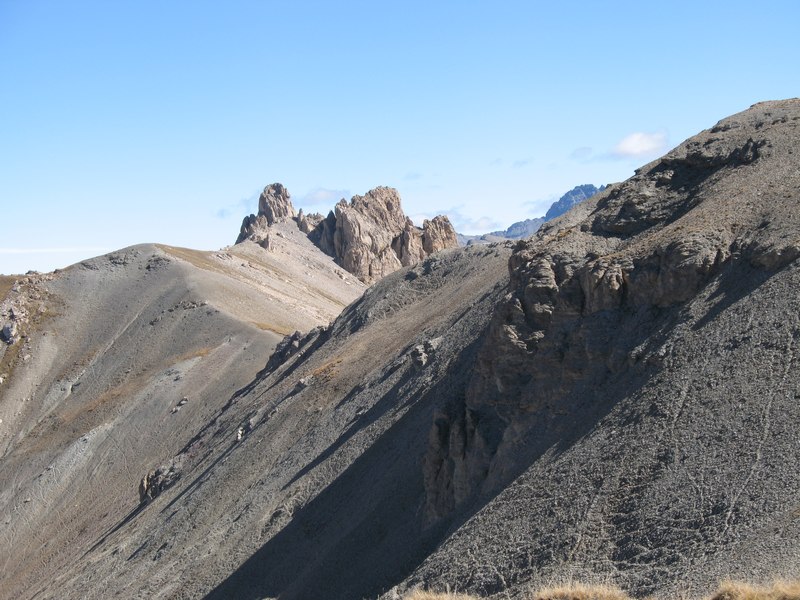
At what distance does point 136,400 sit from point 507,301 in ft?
214

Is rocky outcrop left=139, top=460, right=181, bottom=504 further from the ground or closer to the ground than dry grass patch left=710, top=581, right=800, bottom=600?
closer to the ground

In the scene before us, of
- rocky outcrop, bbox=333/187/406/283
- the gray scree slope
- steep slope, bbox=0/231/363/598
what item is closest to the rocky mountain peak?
rocky outcrop, bbox=333/187/406/283

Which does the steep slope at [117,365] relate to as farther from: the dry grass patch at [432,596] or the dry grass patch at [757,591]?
the dry grass patch at [757,591]

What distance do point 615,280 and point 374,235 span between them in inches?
5307

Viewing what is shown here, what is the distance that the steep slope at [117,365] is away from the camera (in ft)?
252

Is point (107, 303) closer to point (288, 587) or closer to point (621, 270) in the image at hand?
point (288, 587)

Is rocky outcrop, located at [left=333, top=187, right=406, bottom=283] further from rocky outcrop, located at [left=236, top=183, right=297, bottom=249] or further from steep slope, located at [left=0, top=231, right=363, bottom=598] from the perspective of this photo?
rocky outcrop, located at [left=236, top=183, right=297, bottom=249]

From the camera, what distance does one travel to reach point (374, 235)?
164625mm

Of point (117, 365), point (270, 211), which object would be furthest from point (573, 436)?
point (270, 211)

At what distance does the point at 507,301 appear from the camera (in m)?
34.2

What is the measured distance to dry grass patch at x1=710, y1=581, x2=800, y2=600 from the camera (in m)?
16.4

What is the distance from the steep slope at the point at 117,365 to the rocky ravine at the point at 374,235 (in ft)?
20.7

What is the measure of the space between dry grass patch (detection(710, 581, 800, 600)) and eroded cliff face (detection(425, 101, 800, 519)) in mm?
10304

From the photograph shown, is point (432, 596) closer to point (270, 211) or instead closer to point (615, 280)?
point (615, 280)
